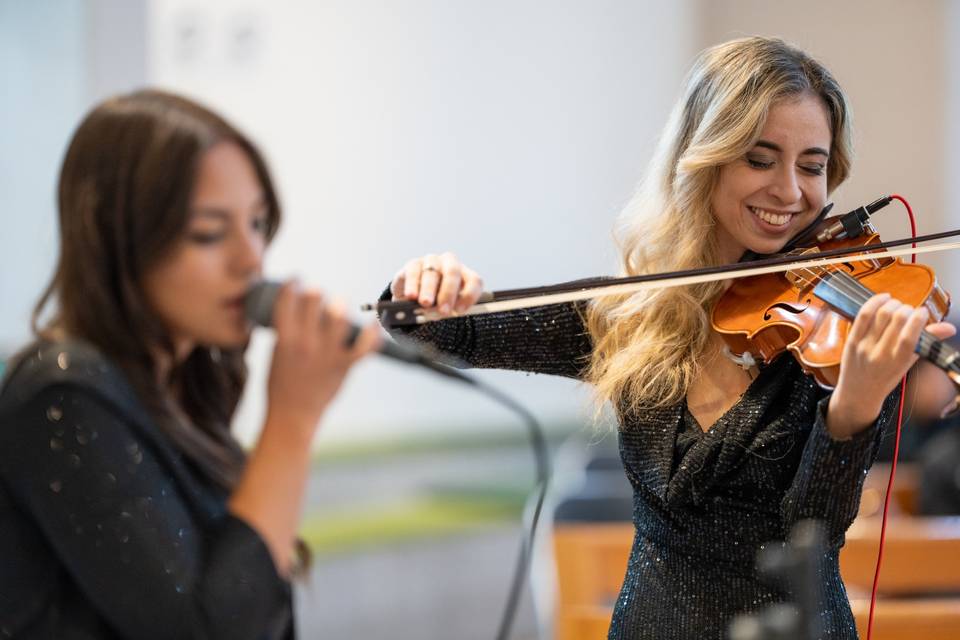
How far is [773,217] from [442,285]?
361mm

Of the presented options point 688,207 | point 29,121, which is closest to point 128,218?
point 688,207

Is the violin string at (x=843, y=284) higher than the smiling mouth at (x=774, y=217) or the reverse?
the reverse

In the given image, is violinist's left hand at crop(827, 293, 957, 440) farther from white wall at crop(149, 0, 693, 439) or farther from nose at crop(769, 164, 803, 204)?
white wall at crop(149, 0, 693, 439)

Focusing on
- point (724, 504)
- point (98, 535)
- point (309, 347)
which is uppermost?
point (309, 347)

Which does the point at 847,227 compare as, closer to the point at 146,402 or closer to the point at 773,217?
the point at 773,217

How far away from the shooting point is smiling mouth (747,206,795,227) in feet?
4.03

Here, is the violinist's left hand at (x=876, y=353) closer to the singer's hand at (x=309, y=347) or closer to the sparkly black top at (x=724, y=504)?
the sparkly black top at (x=724, y=504)

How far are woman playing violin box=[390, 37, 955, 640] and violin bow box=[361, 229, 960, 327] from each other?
2cm

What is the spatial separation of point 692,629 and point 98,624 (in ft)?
2.09

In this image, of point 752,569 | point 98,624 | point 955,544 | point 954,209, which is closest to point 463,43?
point 954,209

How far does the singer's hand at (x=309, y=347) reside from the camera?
0.81 m

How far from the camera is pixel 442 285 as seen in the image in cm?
119

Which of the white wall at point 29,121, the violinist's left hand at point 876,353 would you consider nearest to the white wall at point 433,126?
the white wall at point 29,121

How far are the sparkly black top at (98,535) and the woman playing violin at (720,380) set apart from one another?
0.42 metres
